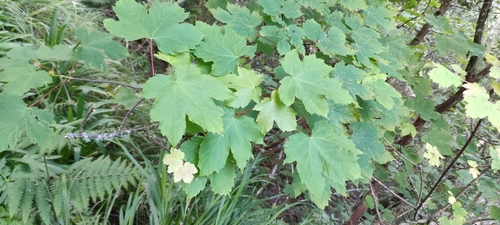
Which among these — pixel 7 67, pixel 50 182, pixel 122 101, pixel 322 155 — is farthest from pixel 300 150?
pixel 50 182

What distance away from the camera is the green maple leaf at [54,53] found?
1.02 m

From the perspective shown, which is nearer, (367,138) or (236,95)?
(236,95)

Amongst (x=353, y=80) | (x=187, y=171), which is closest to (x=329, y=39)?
(x=353, y=80)

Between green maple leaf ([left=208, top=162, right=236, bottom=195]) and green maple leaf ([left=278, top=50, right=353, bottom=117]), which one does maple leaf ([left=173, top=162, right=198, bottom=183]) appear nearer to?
green maple leaf ([left=208, top=162, right=236, bottom=195])

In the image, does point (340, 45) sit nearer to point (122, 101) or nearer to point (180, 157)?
point (180, 157)

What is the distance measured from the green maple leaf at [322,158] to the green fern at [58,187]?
1206 mm

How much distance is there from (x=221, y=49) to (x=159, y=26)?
0.69 feet

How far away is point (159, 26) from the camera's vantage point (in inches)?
36.9

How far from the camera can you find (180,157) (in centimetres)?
90

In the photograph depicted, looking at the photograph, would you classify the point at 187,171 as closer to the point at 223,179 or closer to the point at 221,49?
the point at 223,179

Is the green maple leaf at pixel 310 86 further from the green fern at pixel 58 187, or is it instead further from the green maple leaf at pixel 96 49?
the green fern at pixel 58 187

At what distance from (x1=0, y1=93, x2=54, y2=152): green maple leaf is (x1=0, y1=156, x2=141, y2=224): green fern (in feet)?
2.73

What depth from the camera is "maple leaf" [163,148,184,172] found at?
35.1 inches

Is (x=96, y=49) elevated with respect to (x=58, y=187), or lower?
elevated
